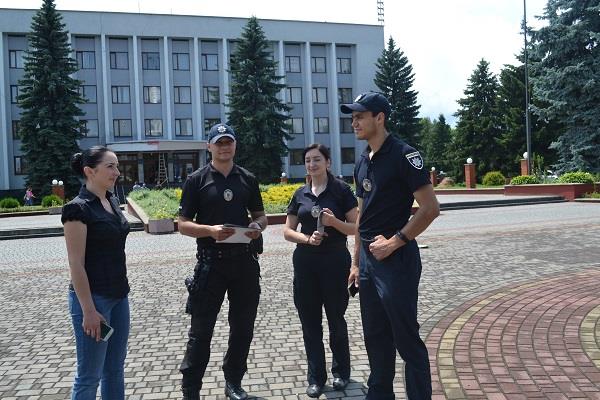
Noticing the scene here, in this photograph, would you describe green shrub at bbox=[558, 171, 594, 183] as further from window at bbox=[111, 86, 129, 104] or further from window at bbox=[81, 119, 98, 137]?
window at bbox=[81, 119, 98, 137]

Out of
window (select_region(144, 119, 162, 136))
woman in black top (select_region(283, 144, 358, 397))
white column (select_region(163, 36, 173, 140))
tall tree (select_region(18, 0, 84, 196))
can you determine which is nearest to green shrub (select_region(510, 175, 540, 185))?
woman in black top (select_region(283, 144, 358, 397))

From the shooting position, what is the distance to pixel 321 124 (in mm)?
56531

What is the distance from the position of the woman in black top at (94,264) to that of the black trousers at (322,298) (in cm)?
140

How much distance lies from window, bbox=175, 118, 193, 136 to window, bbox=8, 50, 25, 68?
1429 cm

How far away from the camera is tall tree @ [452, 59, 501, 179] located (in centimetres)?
4725

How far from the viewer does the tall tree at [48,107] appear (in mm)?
39875

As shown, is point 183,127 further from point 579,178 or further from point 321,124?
point 579,178

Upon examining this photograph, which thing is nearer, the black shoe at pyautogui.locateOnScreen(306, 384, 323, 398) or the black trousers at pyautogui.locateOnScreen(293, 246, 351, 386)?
the black shoe at pyautogui.locateOnScreen(306, 384, 323, 398)

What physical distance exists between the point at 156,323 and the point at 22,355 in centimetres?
141

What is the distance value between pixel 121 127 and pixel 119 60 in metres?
6.17

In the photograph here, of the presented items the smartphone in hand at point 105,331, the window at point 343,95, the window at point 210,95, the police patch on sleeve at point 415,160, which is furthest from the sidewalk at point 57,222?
the window at point 343,95

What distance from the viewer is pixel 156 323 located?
20.0 feet

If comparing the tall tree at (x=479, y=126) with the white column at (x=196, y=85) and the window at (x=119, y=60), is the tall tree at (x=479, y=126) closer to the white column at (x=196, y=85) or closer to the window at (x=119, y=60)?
the white column at (x=196, y=85)

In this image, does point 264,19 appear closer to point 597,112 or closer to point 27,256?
point 597,112
